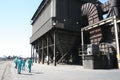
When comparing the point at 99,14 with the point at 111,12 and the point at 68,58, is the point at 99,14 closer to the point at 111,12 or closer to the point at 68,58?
the point at 111,12

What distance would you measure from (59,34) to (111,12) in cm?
971

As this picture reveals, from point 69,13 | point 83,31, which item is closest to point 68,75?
point 83,31

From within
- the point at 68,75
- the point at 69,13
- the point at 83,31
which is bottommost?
the point at 68,75

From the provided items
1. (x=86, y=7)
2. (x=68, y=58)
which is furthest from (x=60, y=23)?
(x=68, y=58)

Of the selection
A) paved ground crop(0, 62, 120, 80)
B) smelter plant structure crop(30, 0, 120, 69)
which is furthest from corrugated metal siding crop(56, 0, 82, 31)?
paved ground crop(0, 62, 120, 80)

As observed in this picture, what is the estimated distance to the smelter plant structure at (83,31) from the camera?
22.5 metres

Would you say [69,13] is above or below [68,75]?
above

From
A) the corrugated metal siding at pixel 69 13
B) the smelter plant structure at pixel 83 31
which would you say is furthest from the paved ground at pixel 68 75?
the corrugated metal siding at pixel 69 13

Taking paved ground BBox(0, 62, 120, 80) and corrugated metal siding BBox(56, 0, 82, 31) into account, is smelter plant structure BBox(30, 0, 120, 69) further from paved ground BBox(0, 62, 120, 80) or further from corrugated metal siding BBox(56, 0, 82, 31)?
paved ground BBox(0, 62, 120, 80)

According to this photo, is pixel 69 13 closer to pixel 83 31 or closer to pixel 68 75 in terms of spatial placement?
pixel 83 31

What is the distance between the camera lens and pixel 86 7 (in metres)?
31.9

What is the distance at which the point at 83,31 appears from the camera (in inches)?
1174

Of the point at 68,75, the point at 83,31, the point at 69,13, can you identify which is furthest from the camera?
the point at 69,13

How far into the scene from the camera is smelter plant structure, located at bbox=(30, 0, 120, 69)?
22.5 meters
